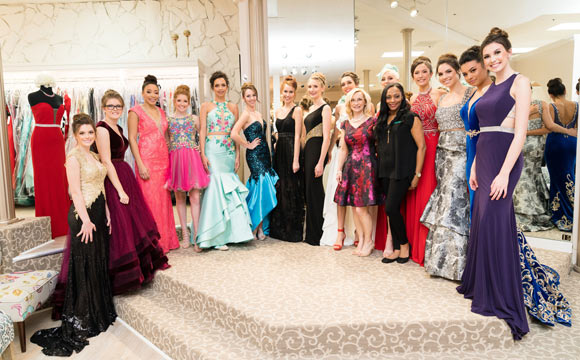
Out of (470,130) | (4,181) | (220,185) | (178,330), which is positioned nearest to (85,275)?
(178,330)

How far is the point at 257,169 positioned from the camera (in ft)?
13.8

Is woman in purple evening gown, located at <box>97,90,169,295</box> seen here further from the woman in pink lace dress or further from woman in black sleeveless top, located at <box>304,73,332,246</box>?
woman in black sleeveless top, located at <box>304,73,332,246</box>

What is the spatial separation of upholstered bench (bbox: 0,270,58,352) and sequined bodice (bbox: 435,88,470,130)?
11.2 ft

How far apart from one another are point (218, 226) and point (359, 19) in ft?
11.3

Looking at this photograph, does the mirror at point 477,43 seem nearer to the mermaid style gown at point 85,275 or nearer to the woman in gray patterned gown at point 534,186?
the woman in gray patterned gown at point 534,186

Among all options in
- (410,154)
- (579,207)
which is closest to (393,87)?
(410,154)

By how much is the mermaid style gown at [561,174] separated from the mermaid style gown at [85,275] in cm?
434

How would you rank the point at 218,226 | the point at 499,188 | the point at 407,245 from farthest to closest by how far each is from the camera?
1. the point at 218,226
2. the point at 407,245
3. the point at 499,188

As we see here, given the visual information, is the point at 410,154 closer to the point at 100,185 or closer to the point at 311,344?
the point at 311,344

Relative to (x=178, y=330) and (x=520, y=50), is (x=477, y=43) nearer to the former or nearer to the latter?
(x=520, y=50)

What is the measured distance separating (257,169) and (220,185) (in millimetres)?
483

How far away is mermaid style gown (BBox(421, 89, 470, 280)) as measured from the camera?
295 cm

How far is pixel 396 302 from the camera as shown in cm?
261

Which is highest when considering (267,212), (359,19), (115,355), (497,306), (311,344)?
(359,19)
